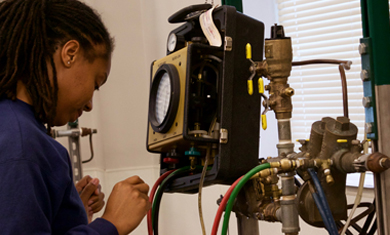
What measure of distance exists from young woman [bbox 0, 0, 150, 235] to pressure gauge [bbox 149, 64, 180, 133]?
0.59 feet

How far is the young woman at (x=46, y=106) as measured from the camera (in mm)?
700

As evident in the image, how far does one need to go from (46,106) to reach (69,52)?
0.39 ft

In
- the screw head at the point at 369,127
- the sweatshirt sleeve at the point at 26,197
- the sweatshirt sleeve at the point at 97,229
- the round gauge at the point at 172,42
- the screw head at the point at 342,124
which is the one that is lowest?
the sweatshirt sleeve at the point at 97,229

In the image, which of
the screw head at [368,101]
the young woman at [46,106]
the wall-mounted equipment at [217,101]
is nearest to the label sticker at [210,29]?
the wall-mounted equipment at [217,101]

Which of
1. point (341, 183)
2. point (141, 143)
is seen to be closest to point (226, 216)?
point (341, 183)

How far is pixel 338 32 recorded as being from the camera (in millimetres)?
1873

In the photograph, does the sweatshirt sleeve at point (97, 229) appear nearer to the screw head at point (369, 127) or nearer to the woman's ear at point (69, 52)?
the woman's ear at point (69, 52)

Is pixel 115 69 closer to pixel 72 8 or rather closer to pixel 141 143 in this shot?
pixel 141 143

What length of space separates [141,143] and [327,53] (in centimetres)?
160

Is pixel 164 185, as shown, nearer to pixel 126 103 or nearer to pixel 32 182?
pixel 32 182

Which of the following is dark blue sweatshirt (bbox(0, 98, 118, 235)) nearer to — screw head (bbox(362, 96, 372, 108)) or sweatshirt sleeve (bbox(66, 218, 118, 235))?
sweatshirt sleeve (bbox(66, 218, 118, 235))

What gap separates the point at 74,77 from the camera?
852 mm

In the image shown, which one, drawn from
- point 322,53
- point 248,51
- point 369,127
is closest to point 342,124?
point 369,127

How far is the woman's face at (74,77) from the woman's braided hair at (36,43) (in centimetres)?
1
